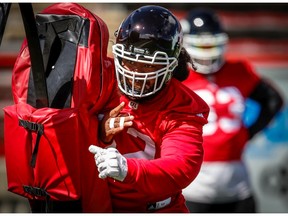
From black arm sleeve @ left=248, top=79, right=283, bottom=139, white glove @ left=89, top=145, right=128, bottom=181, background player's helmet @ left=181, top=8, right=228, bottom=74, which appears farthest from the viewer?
black arm sleeve @ left=248, top=79, right=283, bottom=139

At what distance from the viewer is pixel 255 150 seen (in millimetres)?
7492

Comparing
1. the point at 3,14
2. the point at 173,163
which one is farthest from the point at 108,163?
the point at 3,14

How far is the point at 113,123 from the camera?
356 centimetres

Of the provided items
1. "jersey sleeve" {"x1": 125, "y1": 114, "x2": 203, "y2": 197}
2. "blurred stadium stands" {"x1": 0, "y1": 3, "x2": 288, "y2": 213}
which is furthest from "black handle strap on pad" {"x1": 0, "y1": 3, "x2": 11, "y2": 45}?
"blurred stadium stands" {"x1": 0, "y1": 3, "x2": 288, "y2": 213}

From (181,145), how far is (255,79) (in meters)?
2.72

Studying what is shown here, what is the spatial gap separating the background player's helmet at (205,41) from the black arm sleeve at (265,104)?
1.24 ft

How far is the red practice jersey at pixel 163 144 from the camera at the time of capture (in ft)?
11.3

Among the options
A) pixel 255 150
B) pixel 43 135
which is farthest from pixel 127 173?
pixel 255 150

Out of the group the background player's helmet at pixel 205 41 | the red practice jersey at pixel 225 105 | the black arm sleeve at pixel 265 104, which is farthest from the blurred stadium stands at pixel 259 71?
the red practice jersey at pixel 225 105

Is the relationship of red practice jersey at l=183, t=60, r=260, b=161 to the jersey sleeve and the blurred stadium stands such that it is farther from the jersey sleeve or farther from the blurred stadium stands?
the jersey sleeve

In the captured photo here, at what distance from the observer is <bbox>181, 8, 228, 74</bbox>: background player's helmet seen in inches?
236

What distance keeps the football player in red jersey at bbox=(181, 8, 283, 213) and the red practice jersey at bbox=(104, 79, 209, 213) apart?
6.97ft

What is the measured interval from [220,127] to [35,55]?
2.59m

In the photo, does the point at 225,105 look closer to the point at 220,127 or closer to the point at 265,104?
the point at 220,127
